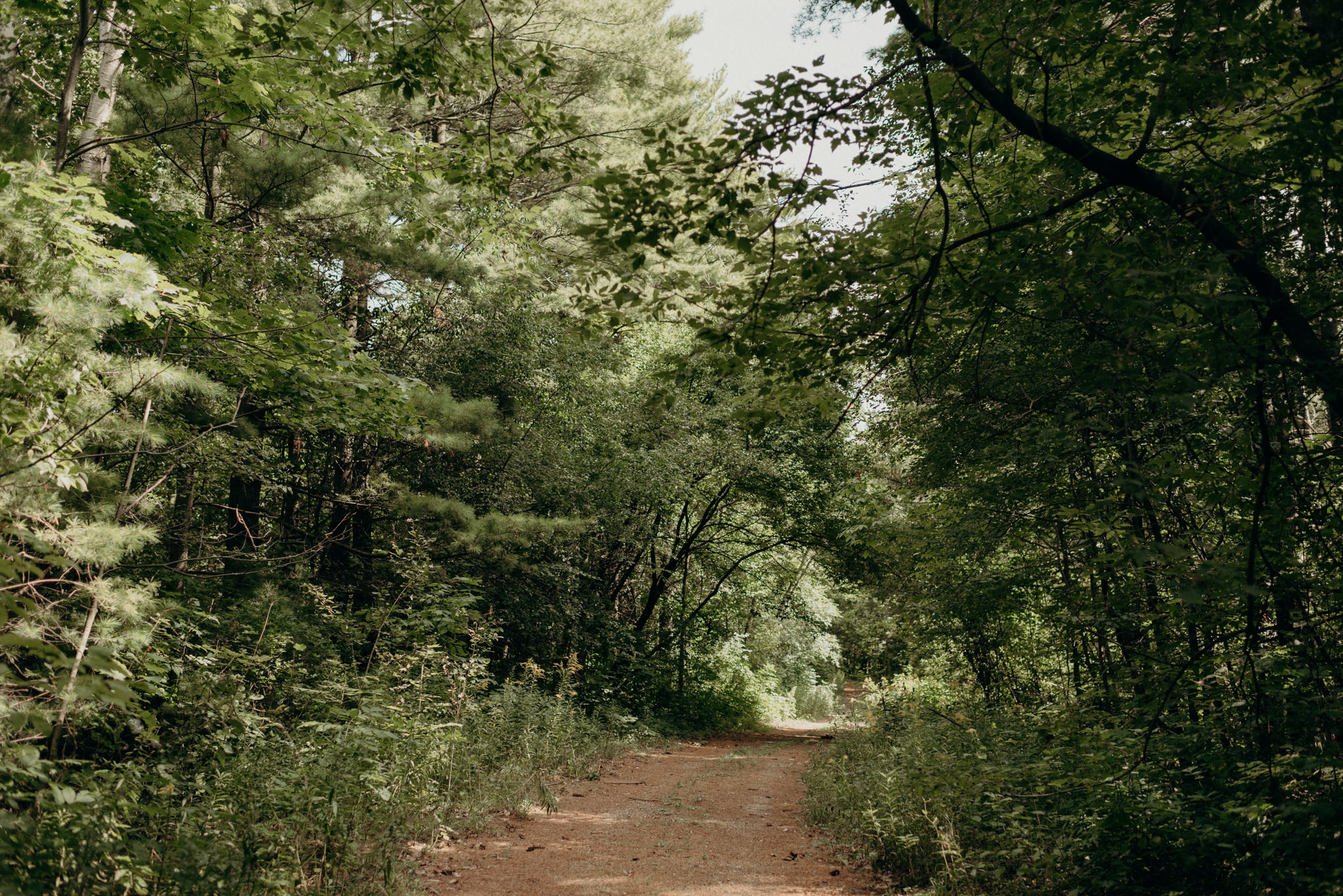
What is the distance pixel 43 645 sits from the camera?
184cm

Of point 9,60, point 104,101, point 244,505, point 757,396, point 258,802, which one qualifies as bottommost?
point 258,802

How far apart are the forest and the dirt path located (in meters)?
0.41

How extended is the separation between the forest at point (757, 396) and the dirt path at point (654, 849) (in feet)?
1.33

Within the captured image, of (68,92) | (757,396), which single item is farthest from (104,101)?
(757,396)

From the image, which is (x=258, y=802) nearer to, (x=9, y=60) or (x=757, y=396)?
(x=757, y=396)

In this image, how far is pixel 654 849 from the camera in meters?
6.20

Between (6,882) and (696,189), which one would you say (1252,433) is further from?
(6,882)

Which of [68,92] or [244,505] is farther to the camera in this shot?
[244,505]

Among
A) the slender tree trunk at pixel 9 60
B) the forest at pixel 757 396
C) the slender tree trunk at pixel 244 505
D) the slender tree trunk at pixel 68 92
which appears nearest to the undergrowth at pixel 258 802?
the forest at pixel 757 396

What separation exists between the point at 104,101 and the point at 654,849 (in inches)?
320

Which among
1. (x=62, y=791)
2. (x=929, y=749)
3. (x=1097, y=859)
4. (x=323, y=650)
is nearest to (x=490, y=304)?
(x=323, y=650)

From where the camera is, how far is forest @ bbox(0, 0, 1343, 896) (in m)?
3.30

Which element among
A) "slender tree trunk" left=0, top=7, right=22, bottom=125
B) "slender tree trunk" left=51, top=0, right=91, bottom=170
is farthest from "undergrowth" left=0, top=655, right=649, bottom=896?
"slender tree trunk" left=0, top=7, right=22, bottom=125

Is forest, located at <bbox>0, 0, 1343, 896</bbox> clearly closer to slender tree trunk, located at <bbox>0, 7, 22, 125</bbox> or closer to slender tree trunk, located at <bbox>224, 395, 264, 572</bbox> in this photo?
slender tree trunk, located at <bbox>0, 7, 22, 125</bbox>
